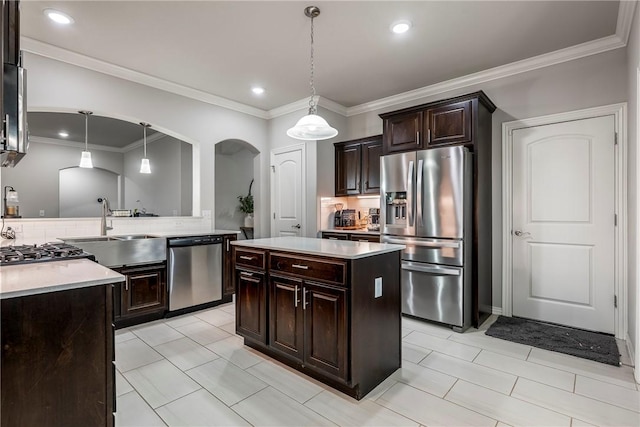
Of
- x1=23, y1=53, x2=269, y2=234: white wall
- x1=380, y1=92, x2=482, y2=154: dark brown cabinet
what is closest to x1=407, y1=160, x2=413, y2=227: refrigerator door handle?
x1=380, y1=92, x2=482, y2=154: dark brown cabinet

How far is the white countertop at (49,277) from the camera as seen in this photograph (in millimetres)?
1176

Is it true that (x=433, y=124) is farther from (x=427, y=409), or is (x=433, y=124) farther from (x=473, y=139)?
(x=427, y=409)

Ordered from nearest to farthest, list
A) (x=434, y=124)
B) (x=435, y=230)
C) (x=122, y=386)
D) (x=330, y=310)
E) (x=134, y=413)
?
(x=134, y=413) → (x=330, y=310) → (x=122, y=386) → (x=435, y=230) → (x=434, y=124)

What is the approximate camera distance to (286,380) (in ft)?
7.50

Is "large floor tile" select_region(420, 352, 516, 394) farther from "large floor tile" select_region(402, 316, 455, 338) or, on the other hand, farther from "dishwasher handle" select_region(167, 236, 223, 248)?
"dishwasher handle" select_region(167, 236, 223, 248)

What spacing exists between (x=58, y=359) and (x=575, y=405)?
2800mm

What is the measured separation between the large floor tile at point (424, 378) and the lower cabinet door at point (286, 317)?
2.50ft

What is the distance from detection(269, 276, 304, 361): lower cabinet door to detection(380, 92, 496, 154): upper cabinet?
2253mm

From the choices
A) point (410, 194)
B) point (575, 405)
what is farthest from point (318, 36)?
point (575, 405)

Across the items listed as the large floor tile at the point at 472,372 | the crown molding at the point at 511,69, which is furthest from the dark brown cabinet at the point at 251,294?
the crown molding at the point at 511,69

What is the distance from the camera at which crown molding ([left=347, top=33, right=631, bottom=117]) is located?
3.07 metres

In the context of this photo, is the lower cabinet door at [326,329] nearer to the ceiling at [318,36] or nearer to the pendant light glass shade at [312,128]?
the pendant light glass shade at [312,128]

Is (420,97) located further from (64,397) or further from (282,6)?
(64,397)

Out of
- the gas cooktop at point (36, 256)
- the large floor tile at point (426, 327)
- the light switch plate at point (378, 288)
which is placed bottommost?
the large floor tile at point (426, 327)
